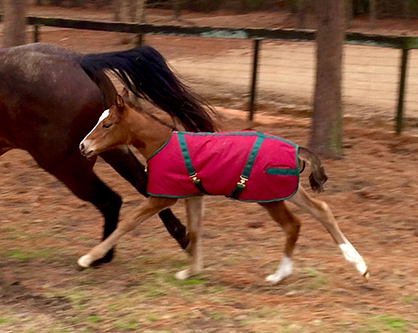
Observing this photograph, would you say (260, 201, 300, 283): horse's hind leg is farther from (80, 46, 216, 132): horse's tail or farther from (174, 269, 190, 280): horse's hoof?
(80, 46, 216, 132): horse's tail

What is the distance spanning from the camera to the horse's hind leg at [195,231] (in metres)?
4.75

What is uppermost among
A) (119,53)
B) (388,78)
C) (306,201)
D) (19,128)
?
(119,53)

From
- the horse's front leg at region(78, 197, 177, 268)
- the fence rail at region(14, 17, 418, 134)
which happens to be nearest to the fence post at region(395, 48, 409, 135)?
the fence rail at region(14, 17, 418, 134)

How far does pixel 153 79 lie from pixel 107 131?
28.1 inches

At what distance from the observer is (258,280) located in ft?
15.4

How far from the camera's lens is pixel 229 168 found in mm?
4371

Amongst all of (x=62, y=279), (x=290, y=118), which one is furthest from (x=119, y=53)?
(x=290, y=118)

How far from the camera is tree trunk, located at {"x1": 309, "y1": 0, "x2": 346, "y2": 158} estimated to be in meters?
7.88

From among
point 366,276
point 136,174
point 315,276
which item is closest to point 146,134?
point 136,174

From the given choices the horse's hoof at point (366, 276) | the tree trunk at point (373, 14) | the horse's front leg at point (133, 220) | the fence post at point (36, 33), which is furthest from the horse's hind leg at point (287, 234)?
the tree trunk at point (373, 14)

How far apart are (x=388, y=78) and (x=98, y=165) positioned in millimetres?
7520

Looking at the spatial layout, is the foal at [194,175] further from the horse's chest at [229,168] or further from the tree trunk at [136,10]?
the tree trunk at [136,10]

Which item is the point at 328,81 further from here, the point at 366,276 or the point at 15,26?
the point at 15,26

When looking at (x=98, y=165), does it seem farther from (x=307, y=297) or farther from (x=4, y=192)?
(x=307, y=297)
